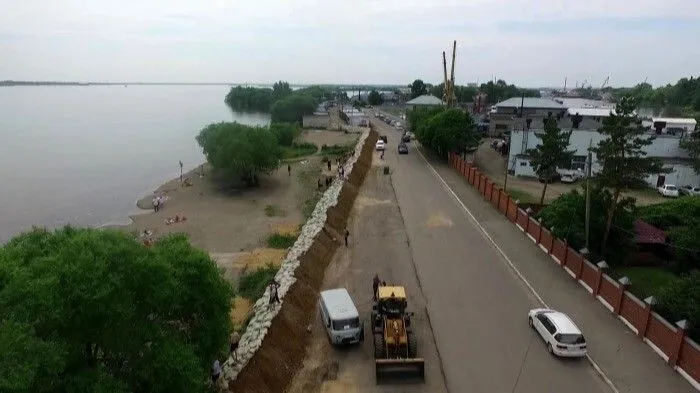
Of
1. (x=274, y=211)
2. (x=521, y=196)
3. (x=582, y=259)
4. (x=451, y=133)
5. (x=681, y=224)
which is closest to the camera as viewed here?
(x=582, y=259)

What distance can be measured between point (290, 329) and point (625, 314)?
13.6 metres

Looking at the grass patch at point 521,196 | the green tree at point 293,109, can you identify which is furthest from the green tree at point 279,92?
the grass patch at point 521,196

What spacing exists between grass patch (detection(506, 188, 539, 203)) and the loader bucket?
26958mm

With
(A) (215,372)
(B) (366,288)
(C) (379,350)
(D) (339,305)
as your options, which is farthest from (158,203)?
(A) (215,372)

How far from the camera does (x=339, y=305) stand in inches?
770

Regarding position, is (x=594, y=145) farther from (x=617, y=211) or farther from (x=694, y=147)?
(x=617, y=211)

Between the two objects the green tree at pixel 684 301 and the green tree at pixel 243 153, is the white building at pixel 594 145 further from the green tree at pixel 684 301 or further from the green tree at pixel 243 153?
the green tree at pixel 684 301

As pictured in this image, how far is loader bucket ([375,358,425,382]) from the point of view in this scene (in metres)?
16.9

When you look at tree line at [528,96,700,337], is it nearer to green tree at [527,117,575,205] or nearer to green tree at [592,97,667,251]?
green tree at [592,97,667,251]

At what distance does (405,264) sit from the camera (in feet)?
89.5

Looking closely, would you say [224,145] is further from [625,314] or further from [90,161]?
[625,314]

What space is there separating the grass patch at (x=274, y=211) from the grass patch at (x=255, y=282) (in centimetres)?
1441

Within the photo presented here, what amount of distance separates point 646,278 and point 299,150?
56.0 meters

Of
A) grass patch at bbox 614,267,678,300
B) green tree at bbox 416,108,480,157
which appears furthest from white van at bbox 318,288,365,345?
green tree at bbox 416,108,480,157
